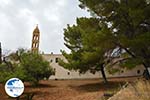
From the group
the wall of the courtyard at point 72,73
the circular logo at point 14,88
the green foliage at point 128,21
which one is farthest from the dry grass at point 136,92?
the wall of the courtyard at point 72,73

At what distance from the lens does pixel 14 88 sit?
1459 centimetres

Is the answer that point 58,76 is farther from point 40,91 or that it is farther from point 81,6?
point 81,6

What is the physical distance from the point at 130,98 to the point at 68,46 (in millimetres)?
23395

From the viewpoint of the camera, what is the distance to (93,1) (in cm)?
3123

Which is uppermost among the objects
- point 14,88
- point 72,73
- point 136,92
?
point 72,73

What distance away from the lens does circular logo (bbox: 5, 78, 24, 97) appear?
569 inches

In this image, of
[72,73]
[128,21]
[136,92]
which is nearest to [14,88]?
[136,92]

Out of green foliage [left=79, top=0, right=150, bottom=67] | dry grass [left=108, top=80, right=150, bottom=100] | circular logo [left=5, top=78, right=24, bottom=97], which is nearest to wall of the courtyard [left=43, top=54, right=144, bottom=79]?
green foliage [left=79, top=0, right=150, bottom=67]

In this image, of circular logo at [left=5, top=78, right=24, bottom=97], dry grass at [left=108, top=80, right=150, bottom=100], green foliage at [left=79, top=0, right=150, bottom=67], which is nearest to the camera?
circular logo at [left=5, top=78, right=24, bottom=97]

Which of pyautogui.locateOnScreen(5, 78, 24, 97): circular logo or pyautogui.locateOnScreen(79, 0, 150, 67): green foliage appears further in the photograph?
pyautogui.locateOnScreen(79, 0, 150, 67): green foliage

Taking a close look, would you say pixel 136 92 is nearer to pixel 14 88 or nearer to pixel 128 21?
pixel 14 88

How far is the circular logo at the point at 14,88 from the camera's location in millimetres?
14453

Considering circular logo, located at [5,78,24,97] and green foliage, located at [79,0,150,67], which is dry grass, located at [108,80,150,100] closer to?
green foliage, located at [79,0,150,67]

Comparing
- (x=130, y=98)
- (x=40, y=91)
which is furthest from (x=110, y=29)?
(x=40, y=91)
